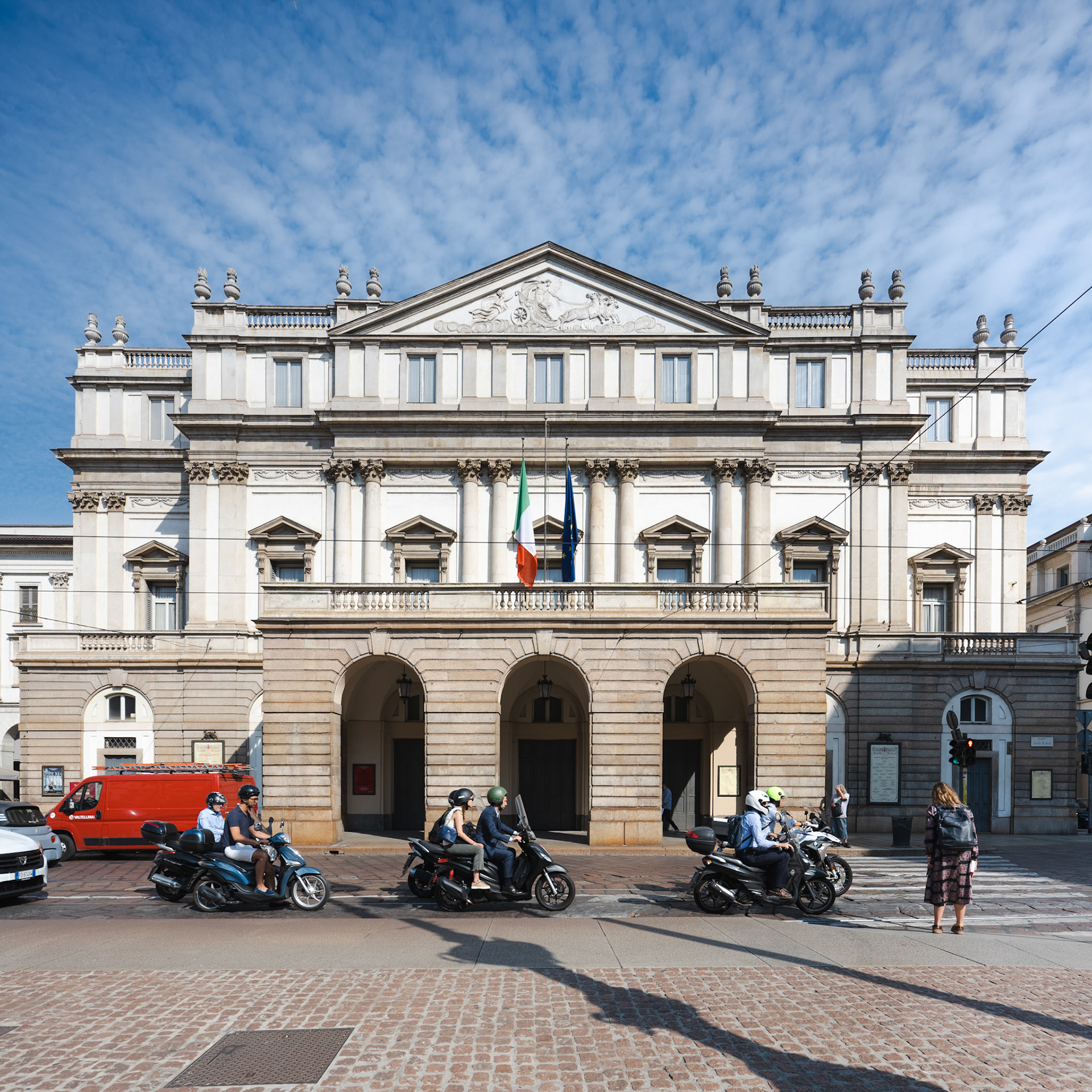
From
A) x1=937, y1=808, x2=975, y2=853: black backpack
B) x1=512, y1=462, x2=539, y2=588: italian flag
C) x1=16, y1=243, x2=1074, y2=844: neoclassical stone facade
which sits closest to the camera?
x1=937, y1=808, x2=975, y2=853: black backpack

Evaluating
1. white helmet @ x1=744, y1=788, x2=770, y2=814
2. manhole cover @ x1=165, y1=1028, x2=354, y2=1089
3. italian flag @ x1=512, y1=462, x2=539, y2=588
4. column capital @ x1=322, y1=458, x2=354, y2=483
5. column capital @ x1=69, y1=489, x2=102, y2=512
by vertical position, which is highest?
column capital @ x1=322, y1=458, x2=354, y2=483

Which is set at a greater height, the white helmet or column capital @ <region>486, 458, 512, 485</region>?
column capital @ <region>486, 458, 512, 485</region>

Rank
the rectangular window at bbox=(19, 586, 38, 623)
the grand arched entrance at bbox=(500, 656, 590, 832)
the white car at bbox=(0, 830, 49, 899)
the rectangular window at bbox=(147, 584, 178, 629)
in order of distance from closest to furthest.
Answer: the white car at bbox=(0, 830, 49, 899) → the grand arched entrance at bbox=(500, 656, 590, 832) → the rectangular window at bbox=(147, 584, 178, 629) → the rectangular window at bbox=(19, 586, 38, 623)

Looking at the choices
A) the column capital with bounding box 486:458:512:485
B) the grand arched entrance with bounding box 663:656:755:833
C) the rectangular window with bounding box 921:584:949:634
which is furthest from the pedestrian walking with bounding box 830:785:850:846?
the column capital with bounding box 486:458:512:485

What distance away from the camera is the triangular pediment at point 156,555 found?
3058 cm

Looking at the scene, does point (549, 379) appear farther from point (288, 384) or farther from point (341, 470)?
point (288, 384)

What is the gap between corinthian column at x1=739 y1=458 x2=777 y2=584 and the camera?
28.8m

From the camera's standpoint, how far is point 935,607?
99.2 feet

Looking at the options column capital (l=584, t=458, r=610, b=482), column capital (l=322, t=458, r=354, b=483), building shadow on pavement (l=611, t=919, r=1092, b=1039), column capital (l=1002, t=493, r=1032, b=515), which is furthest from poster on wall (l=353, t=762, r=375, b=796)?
column capital (l=1002, t=493, r=1032, b=515)

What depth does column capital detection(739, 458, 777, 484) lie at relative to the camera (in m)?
28.9

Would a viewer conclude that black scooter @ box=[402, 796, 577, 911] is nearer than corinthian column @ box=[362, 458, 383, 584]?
Yes

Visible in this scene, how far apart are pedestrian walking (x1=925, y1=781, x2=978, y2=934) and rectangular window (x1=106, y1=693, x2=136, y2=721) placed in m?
26.5

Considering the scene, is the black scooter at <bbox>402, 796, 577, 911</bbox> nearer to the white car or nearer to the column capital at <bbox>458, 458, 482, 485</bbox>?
the white car

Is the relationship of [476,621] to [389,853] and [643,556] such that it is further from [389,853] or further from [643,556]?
[643,556]
